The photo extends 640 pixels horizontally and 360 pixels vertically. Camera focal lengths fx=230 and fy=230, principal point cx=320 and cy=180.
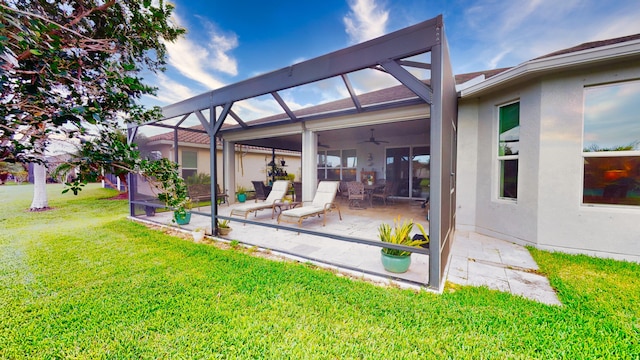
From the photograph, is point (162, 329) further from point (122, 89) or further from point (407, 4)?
point (407, 4)

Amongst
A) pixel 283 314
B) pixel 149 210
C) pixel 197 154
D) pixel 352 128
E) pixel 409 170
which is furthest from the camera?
pixel 197 154

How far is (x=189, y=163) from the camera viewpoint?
11.2 meters

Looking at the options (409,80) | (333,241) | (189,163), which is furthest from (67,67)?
(189,163)

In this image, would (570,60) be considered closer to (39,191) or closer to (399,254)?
(399,254)

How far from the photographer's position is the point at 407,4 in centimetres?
648

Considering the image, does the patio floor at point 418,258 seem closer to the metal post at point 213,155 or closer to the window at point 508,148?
the metal post at point 213,155

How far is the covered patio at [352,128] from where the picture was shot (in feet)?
9.25

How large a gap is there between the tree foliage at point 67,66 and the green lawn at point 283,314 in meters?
1.70

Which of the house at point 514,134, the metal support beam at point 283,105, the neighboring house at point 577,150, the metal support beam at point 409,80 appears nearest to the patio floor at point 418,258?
the house at point 514,134

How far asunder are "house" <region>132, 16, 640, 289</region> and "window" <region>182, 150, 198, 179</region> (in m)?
5.84

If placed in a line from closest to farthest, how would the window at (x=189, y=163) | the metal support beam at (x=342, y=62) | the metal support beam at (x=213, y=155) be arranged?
the metal support beam at (x=342, y=62)
the metal support beam at (x=213, y=155)
the window at (x=189, y=163)

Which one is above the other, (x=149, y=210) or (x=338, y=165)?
(x=338, y=165)

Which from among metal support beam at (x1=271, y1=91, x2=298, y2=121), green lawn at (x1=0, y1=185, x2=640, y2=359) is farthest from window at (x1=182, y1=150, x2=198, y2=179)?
green lawn at (x1=0, y1=185, x2=640, y2=359)

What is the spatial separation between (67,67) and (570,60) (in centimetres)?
636
